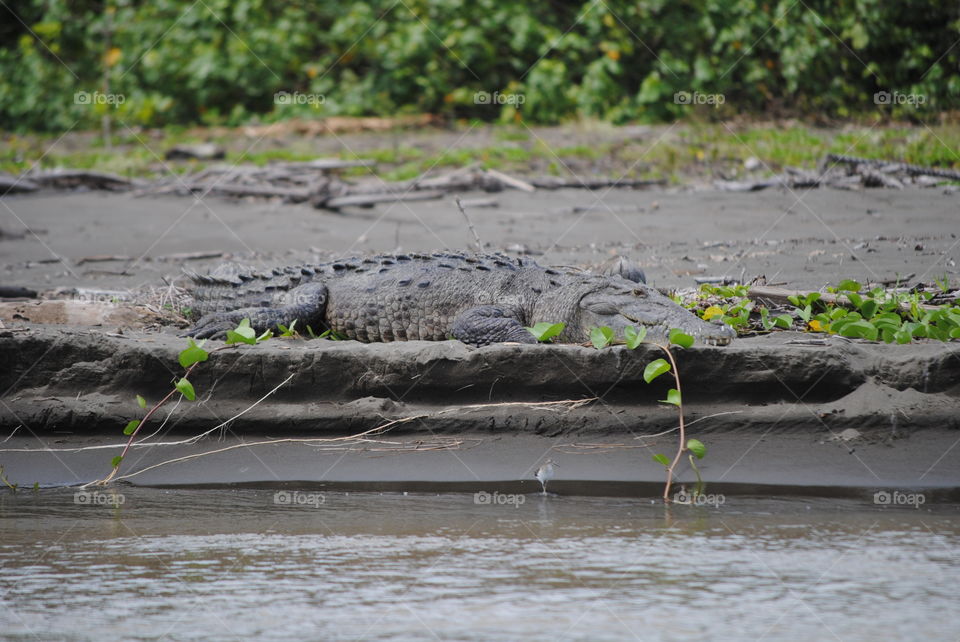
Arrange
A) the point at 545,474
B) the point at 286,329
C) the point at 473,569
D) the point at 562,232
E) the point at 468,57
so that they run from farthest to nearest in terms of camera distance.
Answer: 1. the point at 468,57
2. the point at 562,232
3. the point at 286,329
4. the point at 545,474
5. the point at 473,569

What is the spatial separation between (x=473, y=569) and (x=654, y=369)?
1.38 m

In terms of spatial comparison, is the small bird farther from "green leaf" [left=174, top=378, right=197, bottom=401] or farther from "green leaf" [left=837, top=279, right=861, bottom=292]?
"green leaf" [left=837, top=279, right=861, bottom=292]

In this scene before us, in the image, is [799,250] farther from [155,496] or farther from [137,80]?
[137,80]

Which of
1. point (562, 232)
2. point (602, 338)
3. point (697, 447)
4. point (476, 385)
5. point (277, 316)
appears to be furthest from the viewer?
point (562, 232)

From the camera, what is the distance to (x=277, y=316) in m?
5.75

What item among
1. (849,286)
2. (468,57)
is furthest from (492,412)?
(468,57)

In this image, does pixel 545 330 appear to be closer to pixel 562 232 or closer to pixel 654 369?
pixel 654 369

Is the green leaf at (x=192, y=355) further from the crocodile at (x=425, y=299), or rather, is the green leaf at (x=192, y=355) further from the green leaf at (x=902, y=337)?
the green leaf at (x=902, y=337)

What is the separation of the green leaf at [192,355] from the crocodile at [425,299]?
0.86m

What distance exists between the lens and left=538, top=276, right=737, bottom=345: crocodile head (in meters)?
4.83

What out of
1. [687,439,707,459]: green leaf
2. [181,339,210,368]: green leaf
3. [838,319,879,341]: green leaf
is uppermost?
[838,319,879,341]: green leaf

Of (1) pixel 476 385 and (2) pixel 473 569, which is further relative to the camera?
(1) pixel 476 385

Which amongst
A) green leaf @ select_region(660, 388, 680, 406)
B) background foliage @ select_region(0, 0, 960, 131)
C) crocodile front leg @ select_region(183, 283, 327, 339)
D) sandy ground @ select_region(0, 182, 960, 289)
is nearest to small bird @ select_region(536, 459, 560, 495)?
green leaf @ select_region(660, 388, 680, 406)

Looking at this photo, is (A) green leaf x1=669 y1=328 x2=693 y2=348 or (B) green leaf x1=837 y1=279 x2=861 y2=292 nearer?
(A) green leaf x1=669 y1=328 x2=693 y2=348
